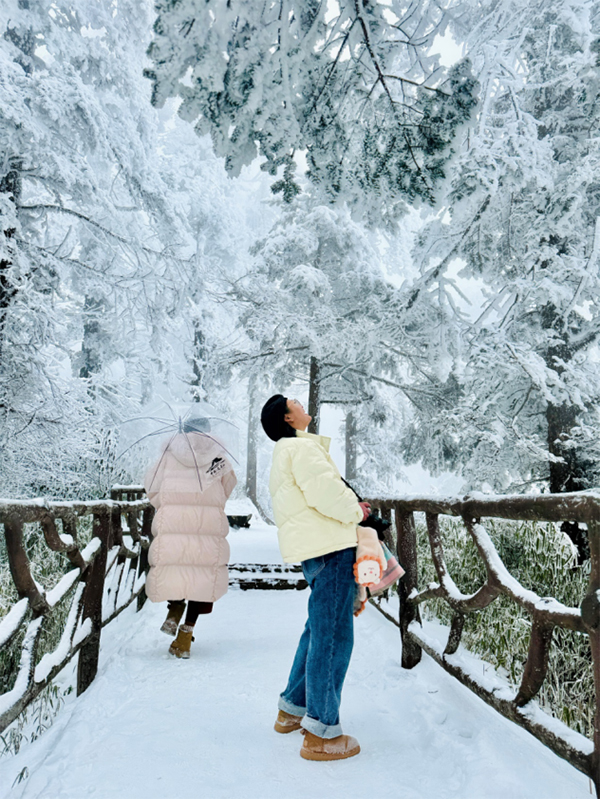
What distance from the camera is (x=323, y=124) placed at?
3.02m

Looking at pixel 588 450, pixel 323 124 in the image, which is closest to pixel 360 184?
pixel 323 124

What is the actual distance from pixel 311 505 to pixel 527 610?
3.22 ft

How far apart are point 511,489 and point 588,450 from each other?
1.47 m

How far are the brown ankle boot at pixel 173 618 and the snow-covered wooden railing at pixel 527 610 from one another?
1764 millimetres

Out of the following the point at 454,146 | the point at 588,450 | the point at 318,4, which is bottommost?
the point at 588,450

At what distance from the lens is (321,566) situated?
97.4 inches

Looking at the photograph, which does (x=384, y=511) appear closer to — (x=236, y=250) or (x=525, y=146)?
(x=525, y=146)

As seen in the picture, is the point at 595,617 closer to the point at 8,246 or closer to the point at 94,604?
the point at 94,604

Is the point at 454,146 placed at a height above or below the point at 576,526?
above

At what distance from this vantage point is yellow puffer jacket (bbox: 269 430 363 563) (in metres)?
2.41

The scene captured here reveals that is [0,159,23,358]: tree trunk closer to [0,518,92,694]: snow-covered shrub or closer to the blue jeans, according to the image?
[0,518,92,694]: snow-covered shrub

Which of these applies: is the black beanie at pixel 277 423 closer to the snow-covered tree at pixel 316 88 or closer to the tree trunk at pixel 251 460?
the snow-covered tree at pixel 316 88

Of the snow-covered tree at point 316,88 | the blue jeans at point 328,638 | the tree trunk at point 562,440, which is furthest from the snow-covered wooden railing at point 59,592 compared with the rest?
the tree trunk at point 562,440

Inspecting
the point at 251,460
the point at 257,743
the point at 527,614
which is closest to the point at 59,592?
Result: the point at 257,743
